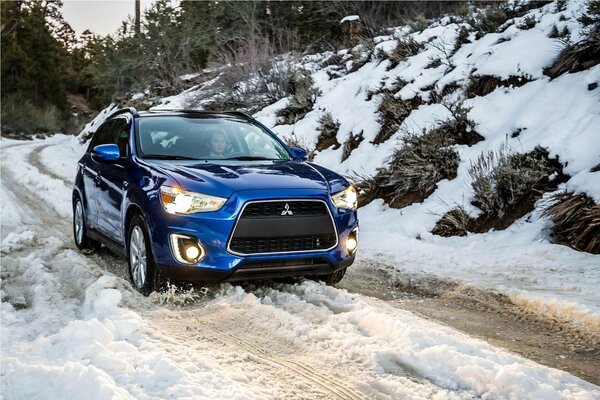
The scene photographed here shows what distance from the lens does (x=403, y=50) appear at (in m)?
13.0

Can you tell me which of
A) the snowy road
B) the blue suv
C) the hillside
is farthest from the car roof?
the hillside

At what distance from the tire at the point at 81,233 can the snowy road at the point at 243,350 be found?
1.58 meters

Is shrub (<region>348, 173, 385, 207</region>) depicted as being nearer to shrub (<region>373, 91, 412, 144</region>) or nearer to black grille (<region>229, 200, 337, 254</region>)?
shrub (<region>373, 91, 412, 144</region>)

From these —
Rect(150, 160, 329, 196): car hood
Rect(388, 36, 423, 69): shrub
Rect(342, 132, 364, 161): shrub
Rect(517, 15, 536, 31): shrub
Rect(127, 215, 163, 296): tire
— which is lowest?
Rect(127, 215, 163, 296): tire

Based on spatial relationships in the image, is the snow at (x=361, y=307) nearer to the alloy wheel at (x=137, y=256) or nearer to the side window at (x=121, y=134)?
the alloy wheel at (x=137, y=256)

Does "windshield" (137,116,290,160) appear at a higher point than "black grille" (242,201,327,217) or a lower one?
higher

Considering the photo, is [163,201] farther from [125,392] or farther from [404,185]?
[404,185]

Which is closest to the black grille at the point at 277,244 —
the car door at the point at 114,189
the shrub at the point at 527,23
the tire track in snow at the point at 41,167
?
the car door at the point at 114,189

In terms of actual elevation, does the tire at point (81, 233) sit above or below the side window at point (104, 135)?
below

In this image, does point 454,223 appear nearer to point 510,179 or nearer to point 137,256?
point 510,179

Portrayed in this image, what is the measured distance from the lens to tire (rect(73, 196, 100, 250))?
24.3 ft

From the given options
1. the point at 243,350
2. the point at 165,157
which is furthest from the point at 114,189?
the point at 243,350

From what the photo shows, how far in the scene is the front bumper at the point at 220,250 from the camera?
15.8 feet

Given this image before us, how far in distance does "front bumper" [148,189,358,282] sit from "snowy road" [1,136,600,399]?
0.23 m
